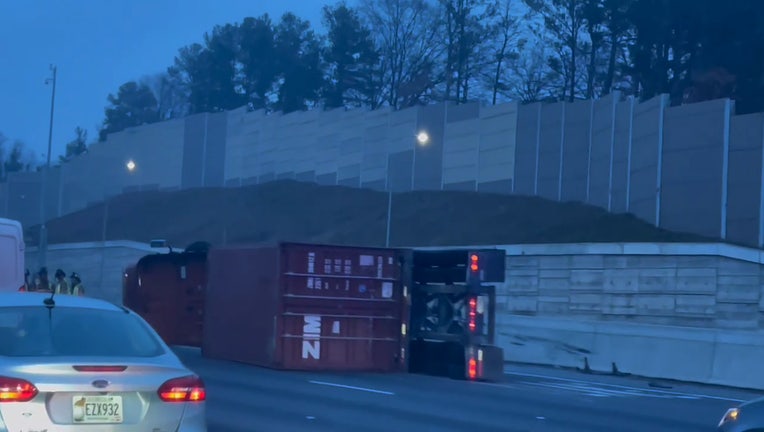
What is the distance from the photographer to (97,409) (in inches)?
291

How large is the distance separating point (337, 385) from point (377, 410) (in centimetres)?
349

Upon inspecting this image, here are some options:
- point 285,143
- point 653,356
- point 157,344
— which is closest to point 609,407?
point 653,356

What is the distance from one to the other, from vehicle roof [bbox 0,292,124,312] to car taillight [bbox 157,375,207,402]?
1104 millimetres

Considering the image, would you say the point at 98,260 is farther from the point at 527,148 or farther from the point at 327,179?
the point at 527,148

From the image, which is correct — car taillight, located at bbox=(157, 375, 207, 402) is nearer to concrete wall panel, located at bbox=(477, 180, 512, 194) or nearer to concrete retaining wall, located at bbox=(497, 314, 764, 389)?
concrete retaining wall, located at bbox=(497, 314, 764, 389)

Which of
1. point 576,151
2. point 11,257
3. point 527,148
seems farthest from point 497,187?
point 11,257

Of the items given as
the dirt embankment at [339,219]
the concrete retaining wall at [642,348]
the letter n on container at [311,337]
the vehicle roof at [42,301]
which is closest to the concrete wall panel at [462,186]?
the dirt embankment at [339,219]

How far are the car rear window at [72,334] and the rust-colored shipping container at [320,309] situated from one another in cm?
1225

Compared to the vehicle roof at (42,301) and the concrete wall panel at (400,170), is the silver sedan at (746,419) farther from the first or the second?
the concrete wall panel at (400,170)

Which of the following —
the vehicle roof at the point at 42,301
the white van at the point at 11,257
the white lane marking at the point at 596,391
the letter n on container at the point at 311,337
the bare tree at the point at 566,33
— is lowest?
the white lane marking at the point at 596,391

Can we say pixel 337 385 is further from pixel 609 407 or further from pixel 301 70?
pixel 301 70

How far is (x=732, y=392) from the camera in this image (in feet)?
71.9

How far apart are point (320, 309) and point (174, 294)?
5.83 meters

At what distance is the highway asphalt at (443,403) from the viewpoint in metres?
14.1
